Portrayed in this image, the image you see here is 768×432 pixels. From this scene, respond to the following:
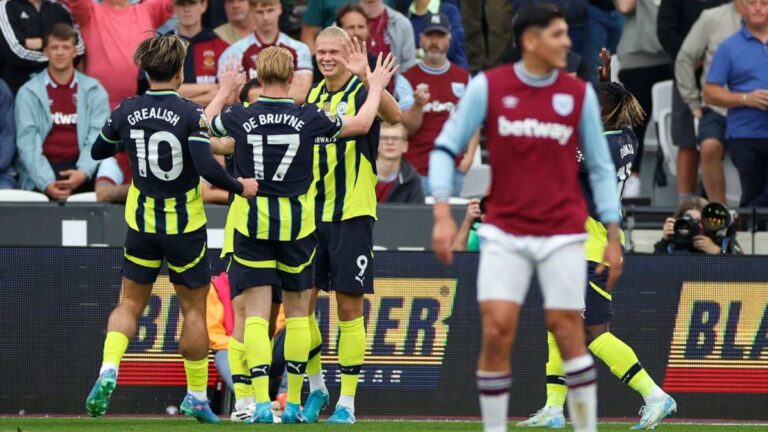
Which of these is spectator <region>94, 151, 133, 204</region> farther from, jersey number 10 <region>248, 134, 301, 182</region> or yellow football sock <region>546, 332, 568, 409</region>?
yellow football sock <region>546, 332, 568, 409</region>

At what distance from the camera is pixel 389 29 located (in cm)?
1498

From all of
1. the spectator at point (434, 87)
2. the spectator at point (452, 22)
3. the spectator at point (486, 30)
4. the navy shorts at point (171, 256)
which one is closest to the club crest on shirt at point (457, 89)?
the spectator at point (434, 87)

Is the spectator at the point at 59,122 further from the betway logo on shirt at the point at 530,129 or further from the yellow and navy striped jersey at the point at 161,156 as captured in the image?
the betway logo on shirt at the point at 530,129

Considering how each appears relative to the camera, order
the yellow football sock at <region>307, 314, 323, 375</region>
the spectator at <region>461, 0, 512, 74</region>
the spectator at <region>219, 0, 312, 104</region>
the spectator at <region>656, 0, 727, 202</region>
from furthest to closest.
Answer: the spectator at <region>461, 0, 512, 74</region> → the spectator at <region>656, 0, 727, 202</region> → the spectator at <region>219, 0, 312, 104</region> → the yellow football sock at <region>307, 314, 323, 375</region>

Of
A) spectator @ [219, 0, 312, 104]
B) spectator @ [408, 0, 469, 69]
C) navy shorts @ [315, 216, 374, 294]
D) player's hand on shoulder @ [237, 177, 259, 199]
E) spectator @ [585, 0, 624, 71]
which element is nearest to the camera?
player's hand on shoulder @ [237, 177, 259, 199]

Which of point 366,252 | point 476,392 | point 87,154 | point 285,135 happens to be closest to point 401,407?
point 476,392

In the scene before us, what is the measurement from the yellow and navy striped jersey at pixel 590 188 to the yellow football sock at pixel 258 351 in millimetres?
2091

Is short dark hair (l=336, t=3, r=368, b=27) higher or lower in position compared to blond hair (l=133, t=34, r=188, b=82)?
higher

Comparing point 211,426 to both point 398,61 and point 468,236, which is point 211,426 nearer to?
point 468,236

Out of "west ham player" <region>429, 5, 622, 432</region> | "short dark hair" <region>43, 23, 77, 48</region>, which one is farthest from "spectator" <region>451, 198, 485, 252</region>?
"west ham player" <region>429, 5, 622, 432</region>

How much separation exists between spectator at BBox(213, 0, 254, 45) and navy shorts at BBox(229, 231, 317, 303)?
5487 millimetres

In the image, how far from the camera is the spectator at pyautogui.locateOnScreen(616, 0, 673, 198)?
51.9 ft

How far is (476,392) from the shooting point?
38.0 ft

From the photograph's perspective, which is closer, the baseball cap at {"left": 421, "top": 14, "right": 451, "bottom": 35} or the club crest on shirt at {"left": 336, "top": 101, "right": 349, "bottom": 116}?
the club crest on shirt at {"left": 336, "top": 101, "right": 349, "bottom": 116}
